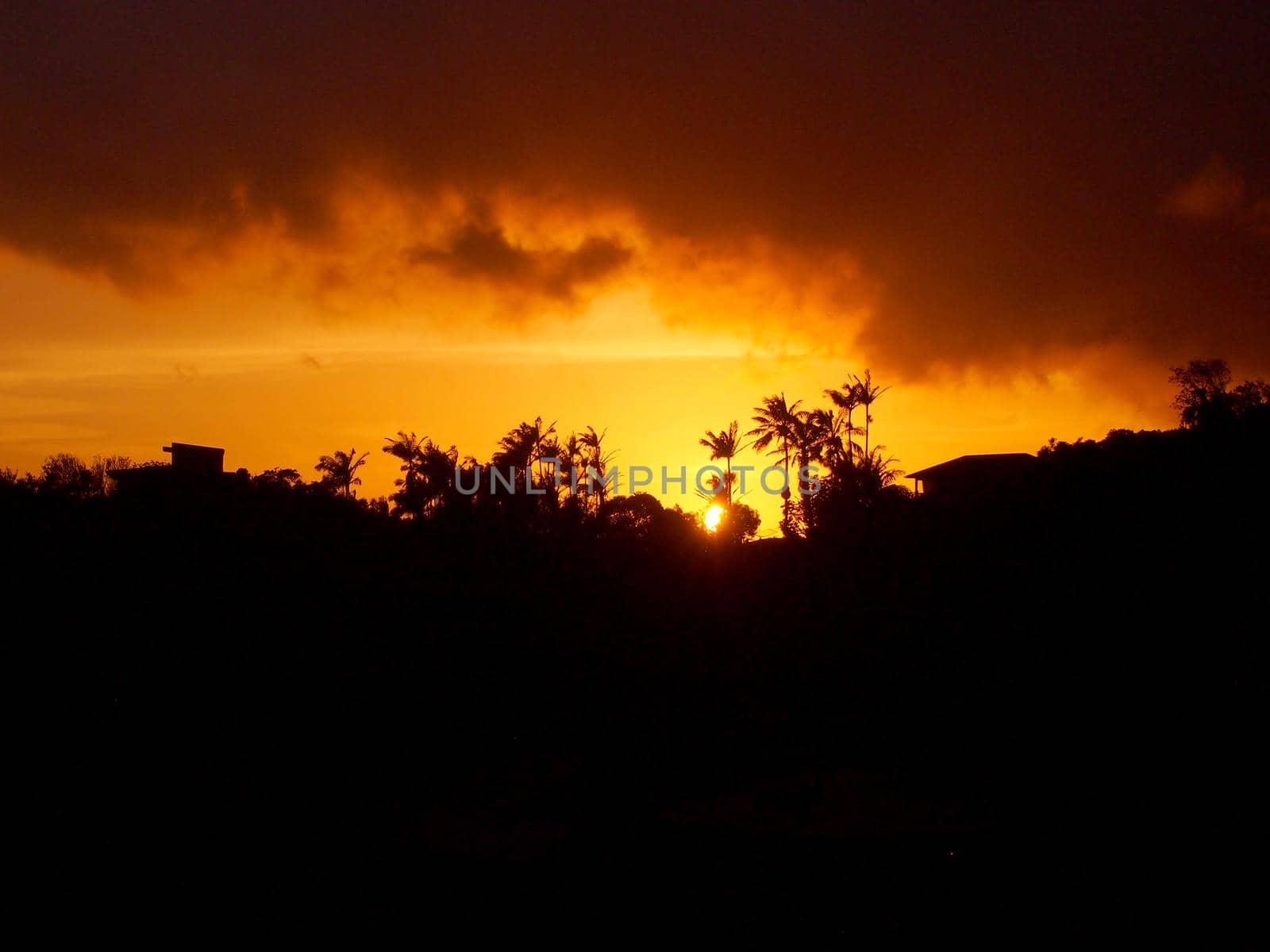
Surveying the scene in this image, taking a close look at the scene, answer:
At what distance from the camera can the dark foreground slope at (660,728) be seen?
7.71 meters

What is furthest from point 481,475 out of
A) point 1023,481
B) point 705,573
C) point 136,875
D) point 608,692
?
point 136,875

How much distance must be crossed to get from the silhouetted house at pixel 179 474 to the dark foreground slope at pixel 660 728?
0.60m

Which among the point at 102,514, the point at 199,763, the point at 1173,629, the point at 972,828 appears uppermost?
the point at 102,514

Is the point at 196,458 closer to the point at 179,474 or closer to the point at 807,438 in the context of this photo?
the point at 179,474

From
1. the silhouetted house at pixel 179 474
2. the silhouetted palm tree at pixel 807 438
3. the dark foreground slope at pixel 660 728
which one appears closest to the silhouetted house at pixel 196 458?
the silhouetted house at pixel 179 474

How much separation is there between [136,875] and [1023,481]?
1148cm

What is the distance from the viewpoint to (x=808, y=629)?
605 inches

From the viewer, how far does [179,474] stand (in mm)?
14477

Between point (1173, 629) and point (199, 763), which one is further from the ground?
point (1173, 629)

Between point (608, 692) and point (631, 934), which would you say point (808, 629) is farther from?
point (631, 934)

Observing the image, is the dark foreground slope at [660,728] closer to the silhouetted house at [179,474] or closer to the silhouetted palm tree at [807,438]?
the silhouetted house at [179,474]

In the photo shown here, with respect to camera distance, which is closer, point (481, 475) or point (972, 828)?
point (972, 828)

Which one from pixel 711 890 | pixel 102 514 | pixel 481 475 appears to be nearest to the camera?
pixel 711 890

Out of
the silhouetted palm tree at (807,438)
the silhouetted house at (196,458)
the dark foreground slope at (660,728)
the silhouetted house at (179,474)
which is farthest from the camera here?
the silhouetted palm tree at (807,438)
